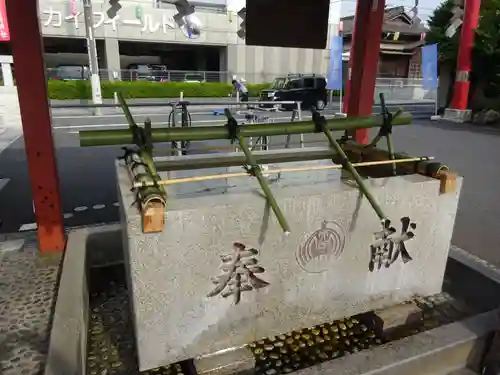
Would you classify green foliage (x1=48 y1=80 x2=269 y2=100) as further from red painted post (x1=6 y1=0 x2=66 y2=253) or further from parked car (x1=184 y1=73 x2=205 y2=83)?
red painted post (x1=6 y1=0 x2=66 y2=253)

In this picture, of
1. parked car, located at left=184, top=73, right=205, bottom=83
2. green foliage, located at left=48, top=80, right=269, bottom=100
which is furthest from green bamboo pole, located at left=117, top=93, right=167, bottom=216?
parked car, located at left=184, top=73, right=205, bottom=83

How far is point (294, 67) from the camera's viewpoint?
95.6 ft

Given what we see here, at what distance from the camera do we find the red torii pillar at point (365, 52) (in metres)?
4.21

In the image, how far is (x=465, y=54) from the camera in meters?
14.9

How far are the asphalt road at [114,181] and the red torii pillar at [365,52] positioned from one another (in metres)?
1.89

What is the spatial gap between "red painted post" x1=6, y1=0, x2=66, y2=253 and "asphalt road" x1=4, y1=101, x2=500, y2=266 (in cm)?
130

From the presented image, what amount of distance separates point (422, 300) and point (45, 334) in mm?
2807

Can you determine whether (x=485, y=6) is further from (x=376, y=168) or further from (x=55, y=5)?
(x=55, y=5)

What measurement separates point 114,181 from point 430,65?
1408cm

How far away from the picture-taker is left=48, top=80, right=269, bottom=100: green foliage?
22.1 metres

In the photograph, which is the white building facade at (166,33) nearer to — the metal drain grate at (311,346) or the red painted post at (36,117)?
the red painted post at (36,117)

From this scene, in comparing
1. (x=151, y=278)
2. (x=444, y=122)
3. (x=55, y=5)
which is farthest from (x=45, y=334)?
(x=55, y=5)

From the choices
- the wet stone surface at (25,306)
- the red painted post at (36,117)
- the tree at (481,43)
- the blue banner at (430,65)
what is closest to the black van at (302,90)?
the blue banner at (430,65)

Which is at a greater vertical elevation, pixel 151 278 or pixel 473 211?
pixel 151 278
